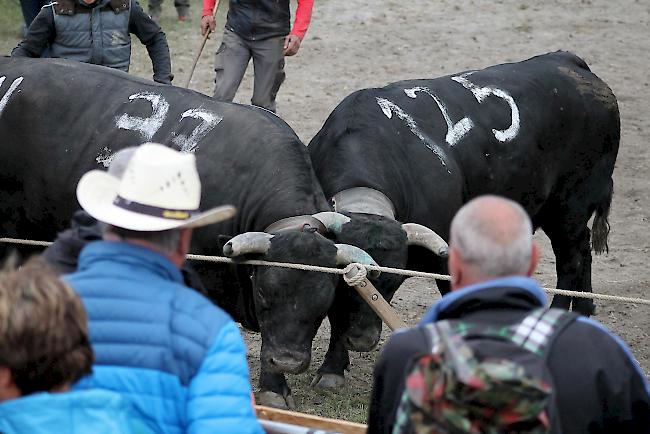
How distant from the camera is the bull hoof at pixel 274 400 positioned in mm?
5793

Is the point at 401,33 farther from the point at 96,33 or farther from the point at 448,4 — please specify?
the point at 96,33

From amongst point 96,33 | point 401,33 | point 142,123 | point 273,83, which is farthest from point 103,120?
point 401,33

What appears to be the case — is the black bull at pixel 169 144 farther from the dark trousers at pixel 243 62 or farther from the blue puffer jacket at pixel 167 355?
the blue puffer jacket at pixel 167 355

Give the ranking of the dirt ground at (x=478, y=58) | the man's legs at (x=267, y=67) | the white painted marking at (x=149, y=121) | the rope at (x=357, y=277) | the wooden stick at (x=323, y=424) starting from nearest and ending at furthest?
the wooden stick at (x=323, y=424) → the rope at (x=357, y=277) → the white painted marking at (x=149, y=121) → the dirt ground at (x=478, y=58) → the man's legs at (x=267, y=67)

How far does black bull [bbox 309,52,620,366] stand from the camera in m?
6.46

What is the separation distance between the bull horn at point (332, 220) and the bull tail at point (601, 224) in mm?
2748

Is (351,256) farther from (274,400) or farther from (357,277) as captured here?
(274,400)

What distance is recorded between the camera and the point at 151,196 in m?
2.76

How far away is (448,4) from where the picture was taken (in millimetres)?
16188

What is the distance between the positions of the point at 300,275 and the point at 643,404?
2.73 meters

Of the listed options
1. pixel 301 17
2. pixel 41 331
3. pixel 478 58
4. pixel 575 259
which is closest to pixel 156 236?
pixel 41 331

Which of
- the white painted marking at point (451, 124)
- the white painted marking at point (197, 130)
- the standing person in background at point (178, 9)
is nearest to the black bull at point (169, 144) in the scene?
the white painted marking at point (197, 130)

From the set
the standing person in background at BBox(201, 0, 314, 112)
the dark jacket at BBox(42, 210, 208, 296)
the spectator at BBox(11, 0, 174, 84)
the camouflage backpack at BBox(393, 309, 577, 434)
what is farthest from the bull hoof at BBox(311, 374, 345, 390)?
the camouflage backpack at BBox(393, 309, 577, 434)

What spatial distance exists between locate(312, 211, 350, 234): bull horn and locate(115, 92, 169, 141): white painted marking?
1195 millimetres
